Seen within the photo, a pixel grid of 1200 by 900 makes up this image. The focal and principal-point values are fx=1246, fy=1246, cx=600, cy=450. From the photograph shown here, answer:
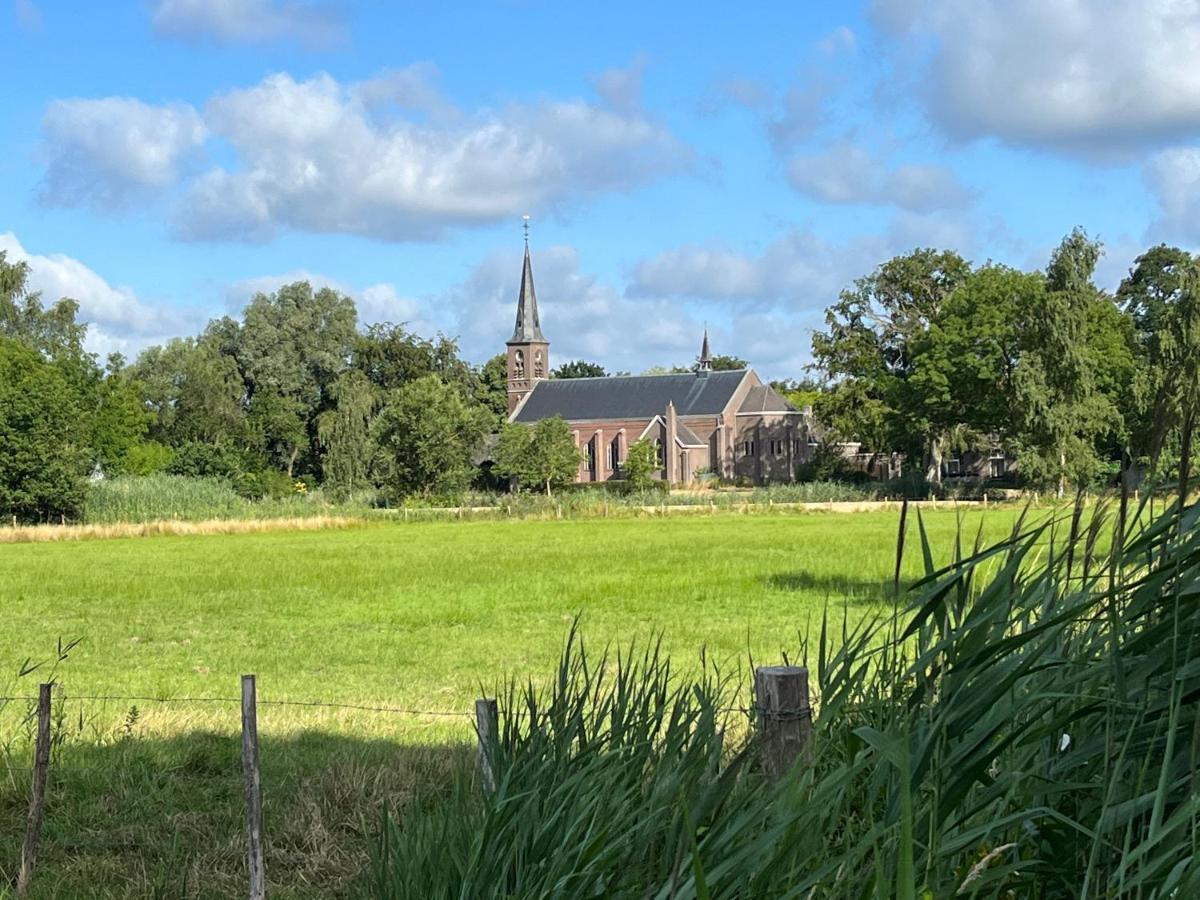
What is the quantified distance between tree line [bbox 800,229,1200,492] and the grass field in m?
16.3

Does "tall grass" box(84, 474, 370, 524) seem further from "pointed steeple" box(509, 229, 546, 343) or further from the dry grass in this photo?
"pointed steeple" box(509, 229, 546, 343)

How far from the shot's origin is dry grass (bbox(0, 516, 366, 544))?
131ft

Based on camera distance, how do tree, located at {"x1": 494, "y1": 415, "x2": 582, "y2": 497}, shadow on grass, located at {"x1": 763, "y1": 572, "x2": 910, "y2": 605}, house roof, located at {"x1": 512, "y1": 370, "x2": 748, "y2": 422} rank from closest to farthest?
shadow on grass, located at {"x1": 763, "y1": 572, "x2": 910, "y2": 605} < tree, located at {"x1": 494, "y1": 415, "x2": 582, "y2": 497} < house roof, located at {"x1": 512, "y1": 370, "x2": 748, "y2": 422}

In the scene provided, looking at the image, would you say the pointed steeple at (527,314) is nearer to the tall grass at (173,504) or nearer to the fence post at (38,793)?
the tall grass at (173,504)

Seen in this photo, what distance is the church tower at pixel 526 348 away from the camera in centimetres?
9925

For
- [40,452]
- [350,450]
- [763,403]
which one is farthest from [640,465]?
[40,452]

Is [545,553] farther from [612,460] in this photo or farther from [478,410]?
[612,460]

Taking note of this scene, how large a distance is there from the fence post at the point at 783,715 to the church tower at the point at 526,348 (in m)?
94.7

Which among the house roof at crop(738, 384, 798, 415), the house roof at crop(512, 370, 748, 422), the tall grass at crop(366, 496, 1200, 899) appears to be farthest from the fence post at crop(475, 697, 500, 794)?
the house roof at crop(512, 370, 748, 422)

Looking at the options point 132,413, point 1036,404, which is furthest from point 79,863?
point 132,413

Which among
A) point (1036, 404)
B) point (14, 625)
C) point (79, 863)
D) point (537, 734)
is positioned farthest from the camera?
point (1036, 404)

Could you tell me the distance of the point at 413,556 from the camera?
30.6m

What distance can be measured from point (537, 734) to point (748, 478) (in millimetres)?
81919

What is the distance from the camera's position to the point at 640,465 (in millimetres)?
69625
